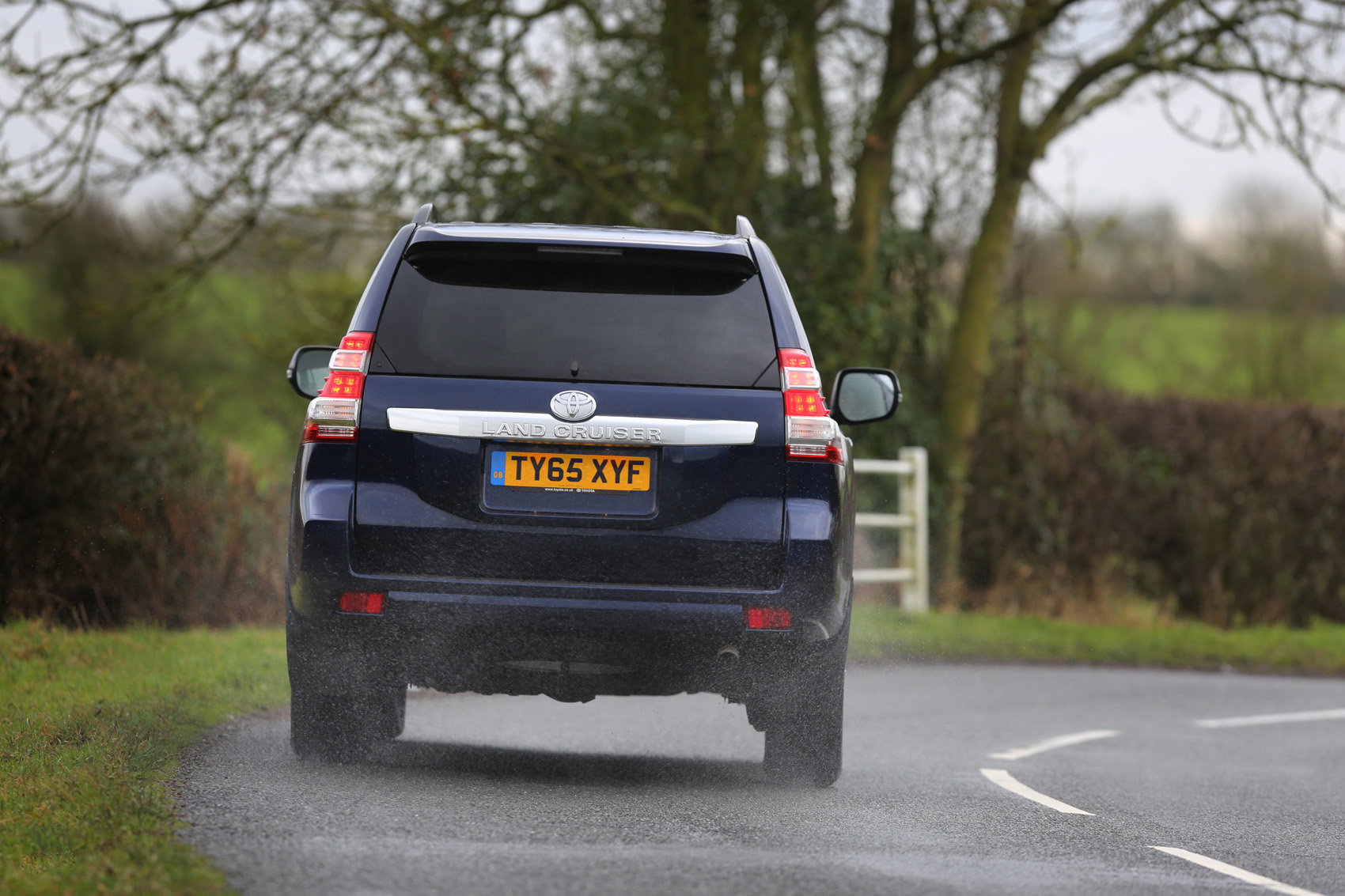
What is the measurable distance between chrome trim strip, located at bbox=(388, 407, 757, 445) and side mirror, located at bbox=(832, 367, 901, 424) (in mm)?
1022

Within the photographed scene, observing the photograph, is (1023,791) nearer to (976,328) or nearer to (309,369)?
(309,369)

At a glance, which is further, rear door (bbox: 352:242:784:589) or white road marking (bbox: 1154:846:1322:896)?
rear door (bbox: 352:242:784:589)

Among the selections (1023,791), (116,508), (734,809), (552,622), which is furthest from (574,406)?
(116,508)

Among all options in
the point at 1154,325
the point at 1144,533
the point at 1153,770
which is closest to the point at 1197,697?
the point at 1153,770

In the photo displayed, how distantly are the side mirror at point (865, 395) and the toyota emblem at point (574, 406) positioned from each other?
4.07 feet

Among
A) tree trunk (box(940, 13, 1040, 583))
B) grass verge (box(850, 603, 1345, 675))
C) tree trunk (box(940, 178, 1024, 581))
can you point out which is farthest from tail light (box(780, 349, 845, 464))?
tree trunk (box(940, 178, 1024, 581))

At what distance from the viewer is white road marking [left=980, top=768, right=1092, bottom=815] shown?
6816 millimetres

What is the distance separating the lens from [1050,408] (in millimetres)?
18531

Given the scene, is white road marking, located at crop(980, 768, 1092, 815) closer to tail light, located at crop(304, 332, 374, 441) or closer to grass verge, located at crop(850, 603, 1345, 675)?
tail light, located at crop(304, 332, 374, 441)

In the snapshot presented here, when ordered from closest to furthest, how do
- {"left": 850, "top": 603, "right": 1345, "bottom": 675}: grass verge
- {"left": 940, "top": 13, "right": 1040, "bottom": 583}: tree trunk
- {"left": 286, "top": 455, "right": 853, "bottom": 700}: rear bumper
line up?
{"left": 286, "top": 455, "right": 853, "bottom": 700}: rear bumper, {"left": 850, "top": 603, "right": 1345, "bottom": 675}: grass verge, {"left": 940, "top": 13, "right": 1040, "bottom": 583}: tree trunk

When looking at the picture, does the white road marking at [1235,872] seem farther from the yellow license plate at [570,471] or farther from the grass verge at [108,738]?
the grass verge at [108,738]

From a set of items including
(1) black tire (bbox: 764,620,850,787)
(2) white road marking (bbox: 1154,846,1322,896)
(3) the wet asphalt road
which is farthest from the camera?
(1) black tire (bbox: 764,620,850,787)

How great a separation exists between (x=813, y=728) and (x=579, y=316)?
1.92 metres

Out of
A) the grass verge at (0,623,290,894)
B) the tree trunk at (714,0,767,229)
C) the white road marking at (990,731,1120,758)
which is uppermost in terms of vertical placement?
the tree trunk at (714,0,767,229)
